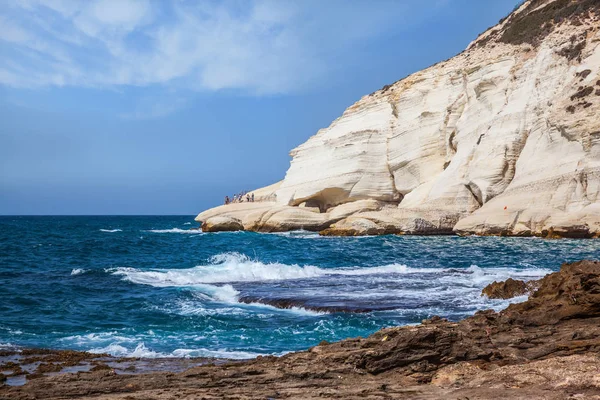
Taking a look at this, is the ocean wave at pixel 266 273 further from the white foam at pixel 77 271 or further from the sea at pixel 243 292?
the white foam at pixel 77 271

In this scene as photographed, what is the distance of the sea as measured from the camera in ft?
36.0

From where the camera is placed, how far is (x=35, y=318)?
1314cm

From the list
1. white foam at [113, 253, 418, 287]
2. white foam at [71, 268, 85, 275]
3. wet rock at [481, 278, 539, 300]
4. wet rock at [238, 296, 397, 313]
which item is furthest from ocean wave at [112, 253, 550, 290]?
wet rock at [238, 296, 397, 313]

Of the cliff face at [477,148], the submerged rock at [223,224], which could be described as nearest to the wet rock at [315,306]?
the cliff face at [477,148]

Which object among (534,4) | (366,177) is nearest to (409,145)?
(366,177)

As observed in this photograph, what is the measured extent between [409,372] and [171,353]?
15.8 feet

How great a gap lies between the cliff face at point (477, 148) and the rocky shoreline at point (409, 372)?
26.8 metres

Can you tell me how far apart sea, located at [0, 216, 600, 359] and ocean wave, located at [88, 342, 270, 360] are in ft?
0.10

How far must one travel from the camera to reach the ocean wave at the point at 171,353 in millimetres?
9297

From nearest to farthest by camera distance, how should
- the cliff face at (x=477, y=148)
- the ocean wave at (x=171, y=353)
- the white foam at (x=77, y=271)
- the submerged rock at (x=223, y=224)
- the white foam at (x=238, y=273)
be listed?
the ocean wave at (x=171, y=353)
the white foam at (x=238, y=273)
the white foam at (x=77, y=271)
the cliff face at (x=477, y=148)
the submerged rock at (x=223, y=224)

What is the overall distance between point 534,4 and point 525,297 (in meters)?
44.0

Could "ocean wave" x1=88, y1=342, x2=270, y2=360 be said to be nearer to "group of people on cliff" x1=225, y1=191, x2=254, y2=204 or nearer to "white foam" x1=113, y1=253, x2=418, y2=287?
"white foam" x1=113, y1=253, x2=418, y2=287

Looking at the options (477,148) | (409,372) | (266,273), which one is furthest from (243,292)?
(477,148)

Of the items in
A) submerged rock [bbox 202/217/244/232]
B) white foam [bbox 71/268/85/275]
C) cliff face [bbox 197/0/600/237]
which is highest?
cliff face [bbox 197/0/600/237]
